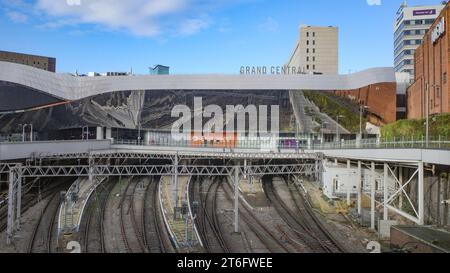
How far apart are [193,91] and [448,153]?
3078 inches

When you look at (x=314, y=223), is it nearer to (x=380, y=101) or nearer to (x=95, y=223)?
(x=95, y=223)

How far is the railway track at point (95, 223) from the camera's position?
31.4 metres

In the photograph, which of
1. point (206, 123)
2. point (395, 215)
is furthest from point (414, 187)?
point (206, 123)

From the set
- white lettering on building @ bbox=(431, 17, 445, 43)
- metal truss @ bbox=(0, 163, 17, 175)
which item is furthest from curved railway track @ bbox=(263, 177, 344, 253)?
white lettering on building @ bbox=(431, 17, 445, 43)

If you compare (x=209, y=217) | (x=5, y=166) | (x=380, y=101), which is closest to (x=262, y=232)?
(x=209, y=217)

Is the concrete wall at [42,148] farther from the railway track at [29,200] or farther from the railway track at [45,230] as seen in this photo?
the railway track at [45,230]

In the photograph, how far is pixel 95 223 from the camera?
124 ft

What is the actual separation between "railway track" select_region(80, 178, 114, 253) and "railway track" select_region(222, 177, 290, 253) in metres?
12.3

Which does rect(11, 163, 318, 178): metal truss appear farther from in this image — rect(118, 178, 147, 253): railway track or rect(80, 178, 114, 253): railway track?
rect(118, 178, 147, 253): railway track

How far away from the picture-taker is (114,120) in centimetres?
9562

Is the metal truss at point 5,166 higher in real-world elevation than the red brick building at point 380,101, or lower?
lower

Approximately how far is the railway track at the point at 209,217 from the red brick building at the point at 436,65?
2392 centimetres

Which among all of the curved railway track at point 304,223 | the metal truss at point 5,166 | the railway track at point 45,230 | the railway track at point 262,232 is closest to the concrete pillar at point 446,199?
the curved railway track at point 304,223
